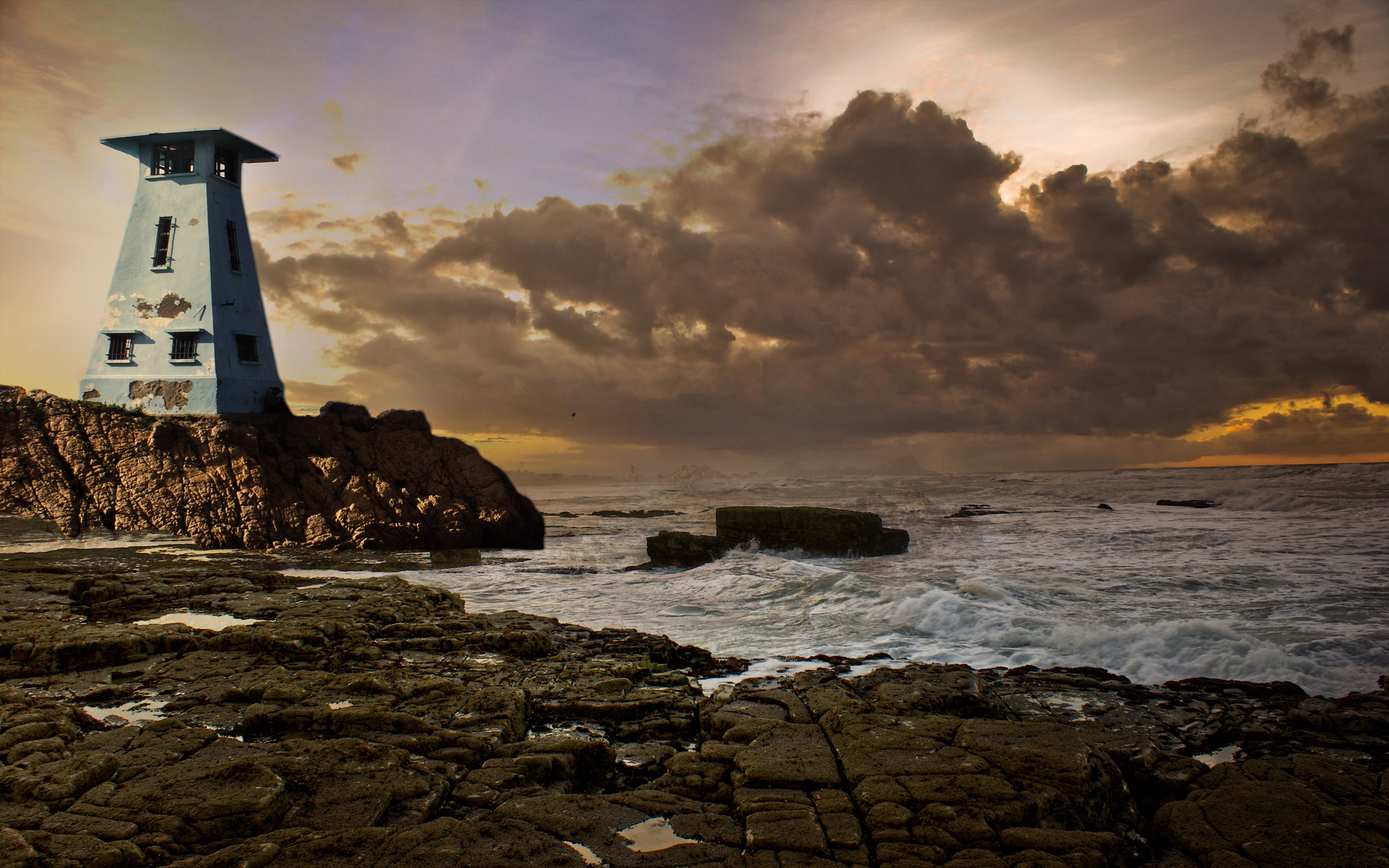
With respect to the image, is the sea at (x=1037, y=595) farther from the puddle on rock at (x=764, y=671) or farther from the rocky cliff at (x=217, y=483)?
the rocky cliff at (x=217, y=483)

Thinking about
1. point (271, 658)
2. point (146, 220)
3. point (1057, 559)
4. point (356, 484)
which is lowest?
point (1057, 559)

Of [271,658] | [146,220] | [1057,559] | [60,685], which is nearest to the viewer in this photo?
[60,685]

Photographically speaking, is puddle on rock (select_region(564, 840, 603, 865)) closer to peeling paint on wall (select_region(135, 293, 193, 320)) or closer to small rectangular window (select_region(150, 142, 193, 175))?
peeling paint on wall (select_region(135, 293, 193, 320))

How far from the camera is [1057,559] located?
54.9 feet

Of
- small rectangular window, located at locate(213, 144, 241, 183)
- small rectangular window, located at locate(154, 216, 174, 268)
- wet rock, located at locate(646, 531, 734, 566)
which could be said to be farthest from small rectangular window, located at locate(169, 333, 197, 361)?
wet rock, located at locate(646, 531, 734, 566)

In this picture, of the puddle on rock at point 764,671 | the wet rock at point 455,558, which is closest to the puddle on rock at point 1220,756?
the puddle on rock at point 764,671

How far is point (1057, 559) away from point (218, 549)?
22628mm

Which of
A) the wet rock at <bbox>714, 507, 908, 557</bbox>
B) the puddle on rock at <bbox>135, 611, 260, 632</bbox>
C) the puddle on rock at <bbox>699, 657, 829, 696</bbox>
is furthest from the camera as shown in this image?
the wet rock at <bbox>714, 507, 908, 557</bbox>

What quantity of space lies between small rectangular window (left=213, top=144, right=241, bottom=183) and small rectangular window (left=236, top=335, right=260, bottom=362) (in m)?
5.68

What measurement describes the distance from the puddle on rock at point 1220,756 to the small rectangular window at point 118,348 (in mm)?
28371

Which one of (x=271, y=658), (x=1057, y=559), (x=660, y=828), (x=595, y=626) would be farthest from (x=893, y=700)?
(x=1057, y=559)

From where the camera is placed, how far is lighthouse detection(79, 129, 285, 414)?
2088 centimetres

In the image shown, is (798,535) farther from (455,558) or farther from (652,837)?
(652,837)

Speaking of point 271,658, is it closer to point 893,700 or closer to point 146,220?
point 893,700
